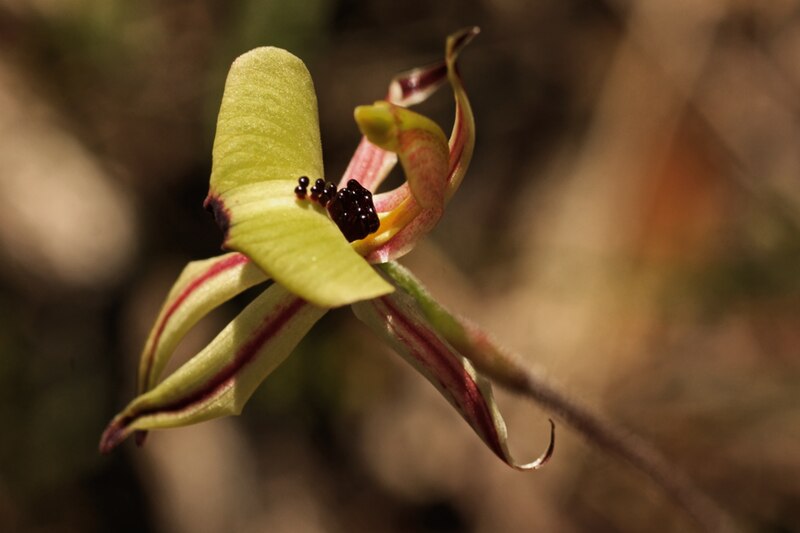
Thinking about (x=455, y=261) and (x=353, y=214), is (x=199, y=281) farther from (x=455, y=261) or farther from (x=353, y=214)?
(x=455, y=261)

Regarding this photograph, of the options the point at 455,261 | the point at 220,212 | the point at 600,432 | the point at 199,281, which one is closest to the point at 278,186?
the point at 220,212

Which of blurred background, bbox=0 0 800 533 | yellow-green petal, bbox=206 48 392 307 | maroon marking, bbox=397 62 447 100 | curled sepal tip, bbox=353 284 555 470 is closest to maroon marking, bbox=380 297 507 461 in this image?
curled sepal tip, bbox=353 284 555 470

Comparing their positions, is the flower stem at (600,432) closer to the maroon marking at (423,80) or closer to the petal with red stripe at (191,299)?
the petal with red stripe at (191,299)

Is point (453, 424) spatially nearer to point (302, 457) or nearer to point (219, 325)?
point (302, 457)

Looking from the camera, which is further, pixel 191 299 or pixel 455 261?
pixel 455 261

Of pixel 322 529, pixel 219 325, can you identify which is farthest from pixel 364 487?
pixel 219 325

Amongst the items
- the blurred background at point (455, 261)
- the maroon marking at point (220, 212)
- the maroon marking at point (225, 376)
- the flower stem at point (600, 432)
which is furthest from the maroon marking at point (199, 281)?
the blurred background at point (455, 261)

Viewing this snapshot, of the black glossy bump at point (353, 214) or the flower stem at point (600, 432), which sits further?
the flower stem at point (600, 432)
